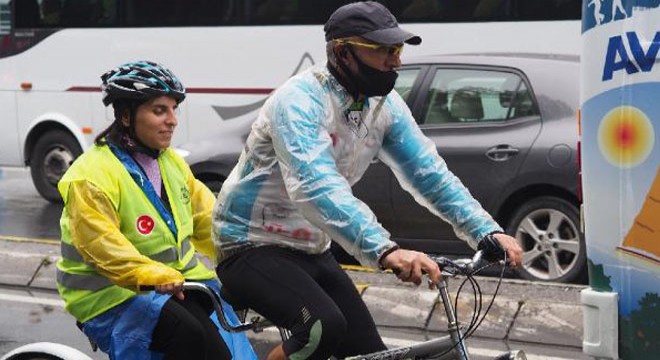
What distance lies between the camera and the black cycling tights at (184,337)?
15.7 ft

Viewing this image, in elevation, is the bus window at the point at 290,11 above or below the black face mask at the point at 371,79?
below

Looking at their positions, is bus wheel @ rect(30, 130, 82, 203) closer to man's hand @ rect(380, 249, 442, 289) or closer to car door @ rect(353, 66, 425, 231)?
car door @ rect(353, 66, 425, 231)

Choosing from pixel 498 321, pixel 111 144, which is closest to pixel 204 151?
pixel 498 321

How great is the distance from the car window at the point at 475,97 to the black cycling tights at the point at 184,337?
16.8 feet

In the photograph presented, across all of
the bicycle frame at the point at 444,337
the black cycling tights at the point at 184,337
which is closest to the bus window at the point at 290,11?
the black cycling tights at the point at 184,337

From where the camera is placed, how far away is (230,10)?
566 inches

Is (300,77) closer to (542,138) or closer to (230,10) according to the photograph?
(542,138)

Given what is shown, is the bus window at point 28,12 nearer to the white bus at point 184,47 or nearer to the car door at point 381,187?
the white bus at point 184,47

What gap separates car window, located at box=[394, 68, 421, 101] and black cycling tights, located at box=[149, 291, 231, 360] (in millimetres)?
5333

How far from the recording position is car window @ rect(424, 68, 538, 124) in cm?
966

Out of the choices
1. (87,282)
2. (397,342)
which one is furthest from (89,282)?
(397,342)

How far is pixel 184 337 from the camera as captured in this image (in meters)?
4.79

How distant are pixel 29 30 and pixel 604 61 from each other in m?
11.4

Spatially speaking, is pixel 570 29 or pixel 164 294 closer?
pixel 164 294
